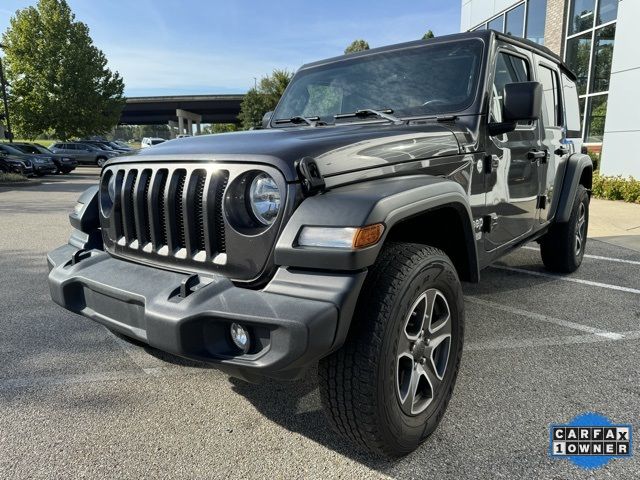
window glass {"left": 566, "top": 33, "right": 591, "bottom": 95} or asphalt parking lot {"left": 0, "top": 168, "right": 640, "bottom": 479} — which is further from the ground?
window glass {"left": 566, "top": 33, "right": 591, "bottom": 95}

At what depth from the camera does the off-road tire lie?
453 cm

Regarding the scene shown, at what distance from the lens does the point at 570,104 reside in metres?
4.83

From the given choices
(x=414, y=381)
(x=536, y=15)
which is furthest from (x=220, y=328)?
(x=536, y=15)

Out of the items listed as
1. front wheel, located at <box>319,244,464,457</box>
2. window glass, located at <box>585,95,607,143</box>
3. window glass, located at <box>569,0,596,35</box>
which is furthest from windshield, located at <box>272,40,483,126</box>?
window glass, located at <box>569,0,596,35</box>

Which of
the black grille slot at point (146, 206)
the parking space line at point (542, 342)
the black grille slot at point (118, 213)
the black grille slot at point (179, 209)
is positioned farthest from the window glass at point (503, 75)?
the black grille slot at point (118, 213)

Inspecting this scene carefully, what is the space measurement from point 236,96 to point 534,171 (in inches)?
2403

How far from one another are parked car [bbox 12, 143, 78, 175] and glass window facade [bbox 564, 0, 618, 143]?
2012 centimetres

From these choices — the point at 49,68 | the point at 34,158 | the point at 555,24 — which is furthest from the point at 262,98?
the point at 555,24

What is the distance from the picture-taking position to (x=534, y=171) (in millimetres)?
3645

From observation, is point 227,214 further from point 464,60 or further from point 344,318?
point 464,60

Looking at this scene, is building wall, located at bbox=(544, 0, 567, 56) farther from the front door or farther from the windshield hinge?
the windshield hinge

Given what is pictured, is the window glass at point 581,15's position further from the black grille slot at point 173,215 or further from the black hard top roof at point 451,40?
the black grille slot at point 173,215

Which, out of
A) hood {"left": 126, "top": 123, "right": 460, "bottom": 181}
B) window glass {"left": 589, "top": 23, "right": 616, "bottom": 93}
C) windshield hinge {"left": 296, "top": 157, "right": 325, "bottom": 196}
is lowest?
windshield hinge {"left": 296, "top": 157, "right": 325, "bottom": 196}

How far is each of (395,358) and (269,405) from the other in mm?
919
